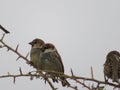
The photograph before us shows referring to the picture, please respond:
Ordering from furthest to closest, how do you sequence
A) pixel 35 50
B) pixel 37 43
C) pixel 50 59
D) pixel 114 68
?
1. pixel 37 43
2. pixel 35 50
3. pixel 50 59
4. pixel 114 68

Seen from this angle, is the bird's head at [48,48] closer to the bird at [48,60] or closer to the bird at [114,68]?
the bird at [48,60]

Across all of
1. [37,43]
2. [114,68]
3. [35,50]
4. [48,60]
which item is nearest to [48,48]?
[48,60]

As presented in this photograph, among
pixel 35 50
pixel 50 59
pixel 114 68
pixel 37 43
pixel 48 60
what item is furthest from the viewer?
pixel 37 43

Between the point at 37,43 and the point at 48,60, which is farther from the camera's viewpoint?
the point at 37,43

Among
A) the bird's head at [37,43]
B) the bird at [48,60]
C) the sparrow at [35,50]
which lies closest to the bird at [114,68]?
the bird at [48,60]

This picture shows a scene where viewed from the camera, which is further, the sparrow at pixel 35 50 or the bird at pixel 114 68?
the sparrow at pixel 35 50

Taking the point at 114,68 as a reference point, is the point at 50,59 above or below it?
above

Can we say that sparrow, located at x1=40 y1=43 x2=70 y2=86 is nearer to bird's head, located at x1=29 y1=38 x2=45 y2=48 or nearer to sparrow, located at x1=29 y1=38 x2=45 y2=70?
sparrow, located at x1=29 y1=38 x2=45 y2=70

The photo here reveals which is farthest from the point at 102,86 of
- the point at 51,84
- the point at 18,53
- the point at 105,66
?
the point at 18,53

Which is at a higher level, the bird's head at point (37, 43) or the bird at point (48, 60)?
the bird's head at point (37, 43)

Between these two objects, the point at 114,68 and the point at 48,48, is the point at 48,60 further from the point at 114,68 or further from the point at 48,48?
the point at 114,68

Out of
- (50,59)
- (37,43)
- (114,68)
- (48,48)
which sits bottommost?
(114,68)

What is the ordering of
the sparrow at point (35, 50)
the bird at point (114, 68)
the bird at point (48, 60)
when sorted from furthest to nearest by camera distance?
the sparrow at point (35, 50) < the bird at point (48, 60) < the bird at point (114, 68)

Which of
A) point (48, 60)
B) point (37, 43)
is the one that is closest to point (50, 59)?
point (48, 60)
